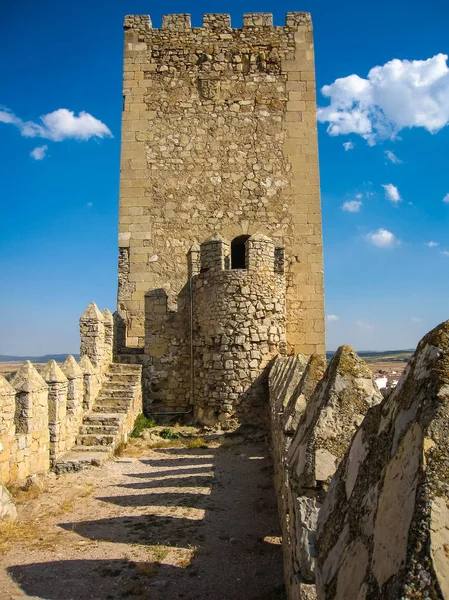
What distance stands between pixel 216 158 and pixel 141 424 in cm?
734

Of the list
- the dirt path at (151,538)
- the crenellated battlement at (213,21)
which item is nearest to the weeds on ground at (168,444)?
the dirt path at (151,538)

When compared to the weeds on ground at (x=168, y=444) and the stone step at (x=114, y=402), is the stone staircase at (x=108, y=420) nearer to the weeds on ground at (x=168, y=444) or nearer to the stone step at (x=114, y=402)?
the stone step at (x=114, y=402)

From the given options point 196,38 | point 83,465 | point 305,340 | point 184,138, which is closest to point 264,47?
point 196,38

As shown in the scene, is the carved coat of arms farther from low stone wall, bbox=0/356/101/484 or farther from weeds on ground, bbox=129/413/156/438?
weeds on ground, bbox=129/413/156/438

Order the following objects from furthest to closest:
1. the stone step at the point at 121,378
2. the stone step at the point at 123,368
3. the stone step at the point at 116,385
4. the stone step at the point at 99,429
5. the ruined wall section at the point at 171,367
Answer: the ruined wall section at the point at 171,367 → the stone step at the point at 123,368 → the stone step at the point at 121,378 → the stone step at the point at 116,385 → the stone step at the point at 99,429

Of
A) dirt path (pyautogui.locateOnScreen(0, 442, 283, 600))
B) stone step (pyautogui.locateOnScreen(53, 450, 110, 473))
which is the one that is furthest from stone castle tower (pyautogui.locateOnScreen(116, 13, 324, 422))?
dirt path (pyautogui.locateOnScreen(0, 442, 283, 600))

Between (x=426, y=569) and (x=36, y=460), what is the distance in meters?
7.48

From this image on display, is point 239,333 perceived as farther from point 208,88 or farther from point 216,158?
point 208,88

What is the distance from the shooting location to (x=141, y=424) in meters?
Answer: 11.4

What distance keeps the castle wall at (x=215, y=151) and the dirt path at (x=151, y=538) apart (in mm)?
6253

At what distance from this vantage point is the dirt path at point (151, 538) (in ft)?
13.3

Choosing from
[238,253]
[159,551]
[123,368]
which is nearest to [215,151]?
[238,253]

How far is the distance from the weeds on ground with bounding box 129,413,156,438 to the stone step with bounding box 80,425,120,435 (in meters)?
1.19

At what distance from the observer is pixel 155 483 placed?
7312mm
